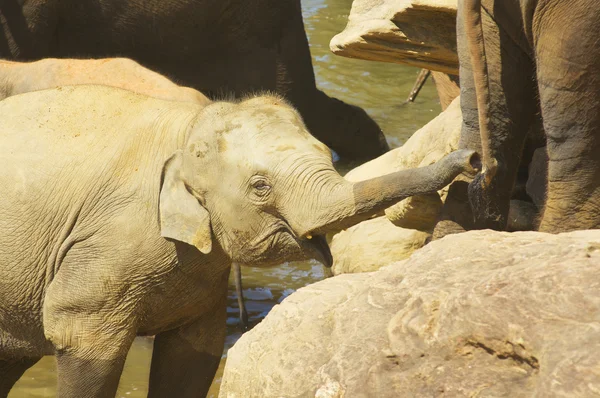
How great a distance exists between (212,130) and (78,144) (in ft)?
1.59

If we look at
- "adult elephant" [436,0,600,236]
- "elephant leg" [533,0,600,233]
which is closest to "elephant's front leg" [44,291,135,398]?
"adult elephant" [436,0,600,236]

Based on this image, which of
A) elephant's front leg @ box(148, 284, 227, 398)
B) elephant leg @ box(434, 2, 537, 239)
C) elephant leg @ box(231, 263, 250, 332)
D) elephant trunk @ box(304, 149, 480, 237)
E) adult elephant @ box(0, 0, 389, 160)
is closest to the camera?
elephant trunk @ box(304, 149, 480, 237)

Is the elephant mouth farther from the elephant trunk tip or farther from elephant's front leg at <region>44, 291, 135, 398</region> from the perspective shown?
elephant's front leg at <region>44, 291, 135, 398</region>

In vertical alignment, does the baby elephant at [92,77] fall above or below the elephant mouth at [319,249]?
below

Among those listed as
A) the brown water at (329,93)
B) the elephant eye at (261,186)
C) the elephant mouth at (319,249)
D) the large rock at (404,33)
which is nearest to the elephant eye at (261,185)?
the elephant eye at (261,186)

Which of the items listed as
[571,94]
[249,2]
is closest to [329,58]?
[249,2]

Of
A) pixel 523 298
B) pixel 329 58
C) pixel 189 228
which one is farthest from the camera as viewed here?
pixel 329 58

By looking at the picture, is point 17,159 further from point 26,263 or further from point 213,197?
point 213,197

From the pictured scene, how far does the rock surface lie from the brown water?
61 centimetres

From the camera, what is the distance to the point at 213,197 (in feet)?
11.9

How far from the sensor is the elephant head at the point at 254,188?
344cm

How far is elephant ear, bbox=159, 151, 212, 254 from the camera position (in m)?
3.61

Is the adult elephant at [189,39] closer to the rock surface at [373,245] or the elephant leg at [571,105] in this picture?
the rock surface at [373,245]

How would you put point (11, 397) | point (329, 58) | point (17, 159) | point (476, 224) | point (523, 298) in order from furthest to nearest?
point (329, 58) < point (11, 397) < point (476, 224) < point (17, 159) < point (523, 298)
